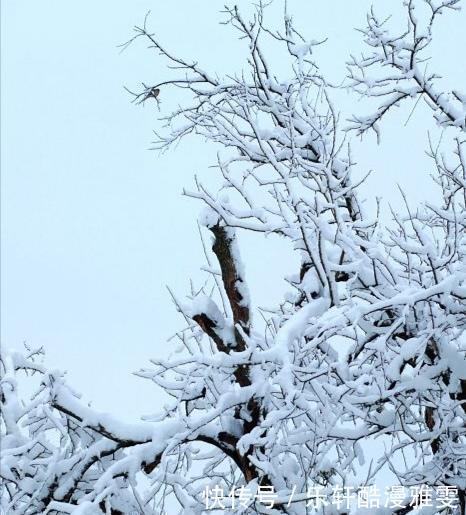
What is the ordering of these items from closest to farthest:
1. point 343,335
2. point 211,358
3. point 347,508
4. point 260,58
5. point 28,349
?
point 211,358
point 347,508
point 343,335
point 260,58
point 28,349

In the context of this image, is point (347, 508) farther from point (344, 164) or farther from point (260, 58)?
point (260, 58)

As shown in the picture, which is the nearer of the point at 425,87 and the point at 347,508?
the point at 347,508

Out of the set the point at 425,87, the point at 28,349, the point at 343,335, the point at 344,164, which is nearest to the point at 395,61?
the point at 425,87

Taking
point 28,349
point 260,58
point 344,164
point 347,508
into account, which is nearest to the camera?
point 347,508

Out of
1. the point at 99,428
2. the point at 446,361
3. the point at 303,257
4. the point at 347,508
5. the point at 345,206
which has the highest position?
the point at 345,206

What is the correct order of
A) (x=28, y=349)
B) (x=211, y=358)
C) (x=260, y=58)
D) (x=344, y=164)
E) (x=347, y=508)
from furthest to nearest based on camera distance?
(x=28, y=349) → (x=344, y=164) → (x=260, y=58) → (x=347, y=508) → (x=211, y=358)

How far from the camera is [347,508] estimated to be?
5.00m

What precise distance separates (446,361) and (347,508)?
3.95 feet

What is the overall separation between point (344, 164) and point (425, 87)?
3.08 feet

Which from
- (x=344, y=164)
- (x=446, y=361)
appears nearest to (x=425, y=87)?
(x=344, y=164)

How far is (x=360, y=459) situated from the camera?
18.4ft

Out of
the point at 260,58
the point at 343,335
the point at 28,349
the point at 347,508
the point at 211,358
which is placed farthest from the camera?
the point at 28,349

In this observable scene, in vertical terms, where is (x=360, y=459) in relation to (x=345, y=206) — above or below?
below

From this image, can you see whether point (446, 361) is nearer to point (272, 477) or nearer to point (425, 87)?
point (272, 477)
